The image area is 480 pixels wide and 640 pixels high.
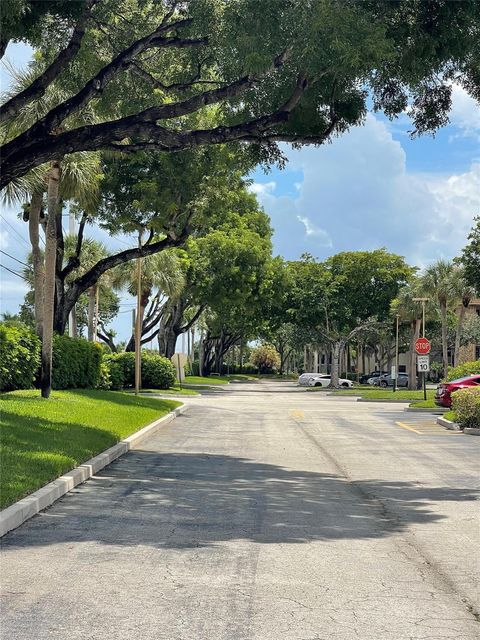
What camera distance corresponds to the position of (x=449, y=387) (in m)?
28.3

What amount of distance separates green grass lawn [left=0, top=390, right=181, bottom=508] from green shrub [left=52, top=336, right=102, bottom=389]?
0.96 metres

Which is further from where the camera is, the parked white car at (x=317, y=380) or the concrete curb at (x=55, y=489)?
the parked white car at (x=317, y=380)

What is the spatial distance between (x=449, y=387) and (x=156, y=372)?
19.1 meters

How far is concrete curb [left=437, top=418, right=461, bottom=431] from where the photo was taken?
21.5 metres

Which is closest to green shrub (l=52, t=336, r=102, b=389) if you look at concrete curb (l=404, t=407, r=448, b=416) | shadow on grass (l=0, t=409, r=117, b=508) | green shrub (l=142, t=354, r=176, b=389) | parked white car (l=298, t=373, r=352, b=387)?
shadow on grass (l=0, t=409, r=117, b=508)

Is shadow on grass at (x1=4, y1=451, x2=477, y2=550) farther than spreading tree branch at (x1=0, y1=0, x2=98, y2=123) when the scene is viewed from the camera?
No

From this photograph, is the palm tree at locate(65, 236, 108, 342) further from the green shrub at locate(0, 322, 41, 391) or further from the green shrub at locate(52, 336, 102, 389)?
the green shrub at locate(0, 322, 41, 391)

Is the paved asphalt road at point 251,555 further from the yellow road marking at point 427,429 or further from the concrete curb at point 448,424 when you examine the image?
the concrete curb at point 448,424

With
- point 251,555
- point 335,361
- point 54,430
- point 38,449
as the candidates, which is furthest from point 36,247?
point 335,361

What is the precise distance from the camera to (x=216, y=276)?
46.3m

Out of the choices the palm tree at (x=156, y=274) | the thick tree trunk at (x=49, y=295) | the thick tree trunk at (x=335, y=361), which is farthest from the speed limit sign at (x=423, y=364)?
the thick tree trunk at (x=335, y=361)

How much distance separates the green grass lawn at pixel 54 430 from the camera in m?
9.48

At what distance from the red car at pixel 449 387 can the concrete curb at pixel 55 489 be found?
51.5 feet

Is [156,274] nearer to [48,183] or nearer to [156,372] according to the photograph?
[156,372]
